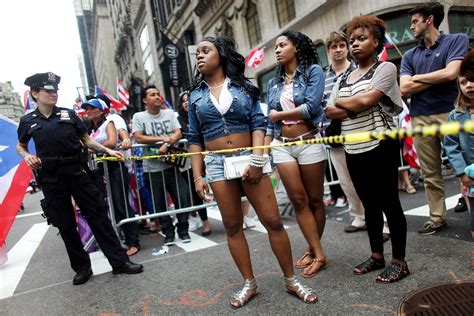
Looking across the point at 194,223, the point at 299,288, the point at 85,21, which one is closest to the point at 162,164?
the point at 194,223

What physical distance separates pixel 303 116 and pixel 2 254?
14.4 ft

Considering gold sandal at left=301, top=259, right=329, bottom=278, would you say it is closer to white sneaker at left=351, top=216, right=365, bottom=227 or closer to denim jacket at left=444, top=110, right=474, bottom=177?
white sneaker at left=351, top=216, right=365, bottom=227

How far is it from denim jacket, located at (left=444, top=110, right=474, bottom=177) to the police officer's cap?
3.81 metres

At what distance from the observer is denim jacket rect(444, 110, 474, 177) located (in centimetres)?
305

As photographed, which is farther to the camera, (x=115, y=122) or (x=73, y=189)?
(x=115, y=122)

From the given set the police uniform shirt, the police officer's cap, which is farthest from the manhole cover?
the police officer's cap

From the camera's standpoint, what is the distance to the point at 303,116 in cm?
304

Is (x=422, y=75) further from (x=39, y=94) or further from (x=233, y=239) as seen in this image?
(x=39, y=94)

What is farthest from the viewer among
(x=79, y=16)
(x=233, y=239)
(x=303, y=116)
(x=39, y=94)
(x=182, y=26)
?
(x=79, y=16)

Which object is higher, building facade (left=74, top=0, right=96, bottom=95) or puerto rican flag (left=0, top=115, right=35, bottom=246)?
building facade (left=74, top=0, right=96, bottom=95)

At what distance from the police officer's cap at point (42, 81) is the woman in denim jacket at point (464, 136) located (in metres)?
3.64

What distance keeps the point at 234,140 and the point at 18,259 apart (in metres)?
4.35

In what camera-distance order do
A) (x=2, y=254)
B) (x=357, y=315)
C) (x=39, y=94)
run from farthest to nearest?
(x=2, y=254) < (x=39, y=94) < (x=357, y=315)

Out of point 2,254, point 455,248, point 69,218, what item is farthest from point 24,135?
point 455,248
